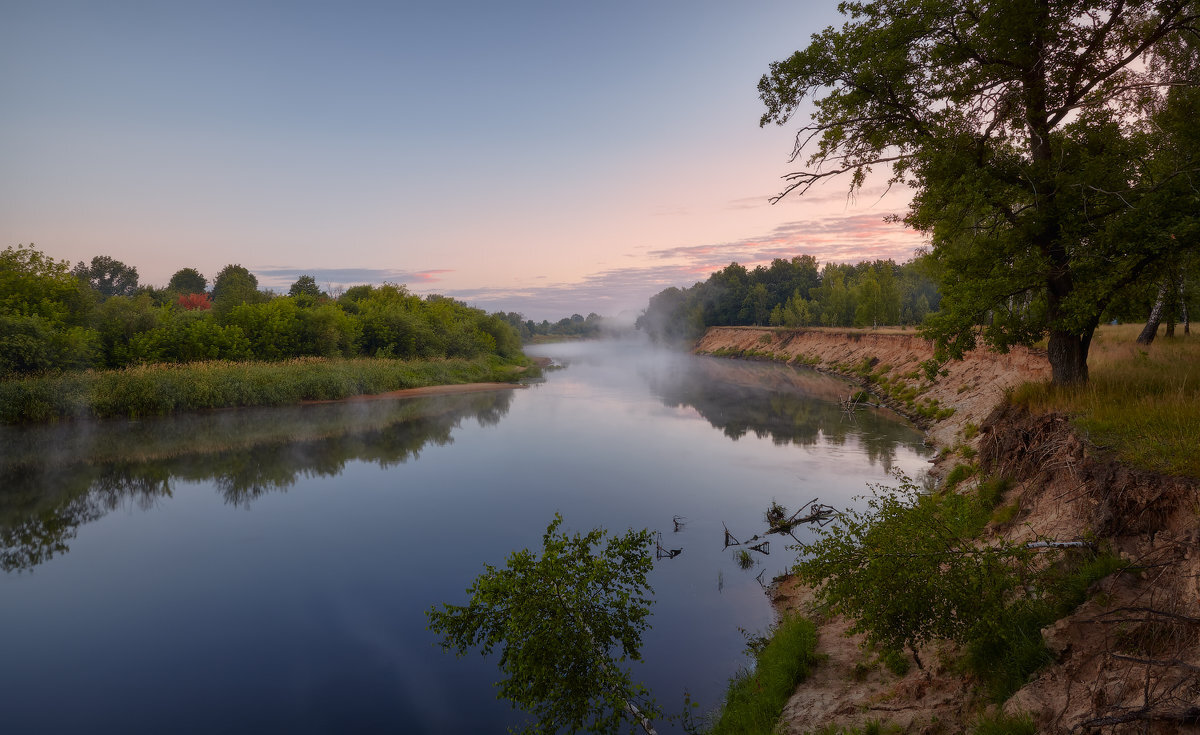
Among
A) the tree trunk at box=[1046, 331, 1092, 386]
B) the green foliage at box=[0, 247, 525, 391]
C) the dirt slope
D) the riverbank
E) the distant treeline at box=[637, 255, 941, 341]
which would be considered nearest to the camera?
the riverbank

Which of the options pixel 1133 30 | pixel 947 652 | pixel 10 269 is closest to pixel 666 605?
pixel 947 652

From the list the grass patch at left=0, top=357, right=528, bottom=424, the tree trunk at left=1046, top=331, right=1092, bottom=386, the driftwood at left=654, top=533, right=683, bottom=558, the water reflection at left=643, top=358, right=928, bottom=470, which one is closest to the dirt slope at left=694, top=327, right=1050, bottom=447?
the tree trunk at left=1046, top=331, right=1092, bottom=386

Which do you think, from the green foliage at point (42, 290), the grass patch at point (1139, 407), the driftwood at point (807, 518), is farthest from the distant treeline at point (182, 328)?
the grass patch at point (1139, 407)

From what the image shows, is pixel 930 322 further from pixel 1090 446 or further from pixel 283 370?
pixel 283 370

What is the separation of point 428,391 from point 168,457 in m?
25.8

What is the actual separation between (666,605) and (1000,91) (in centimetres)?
1336

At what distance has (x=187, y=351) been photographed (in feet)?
139

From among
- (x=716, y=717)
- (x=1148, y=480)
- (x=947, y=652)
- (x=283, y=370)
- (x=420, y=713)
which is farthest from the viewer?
(x=283, y=370)

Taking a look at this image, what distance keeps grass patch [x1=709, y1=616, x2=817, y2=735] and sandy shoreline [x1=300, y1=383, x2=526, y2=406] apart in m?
40.3

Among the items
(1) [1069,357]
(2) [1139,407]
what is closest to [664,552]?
(2) [1139,407]

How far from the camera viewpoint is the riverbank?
5051 mm

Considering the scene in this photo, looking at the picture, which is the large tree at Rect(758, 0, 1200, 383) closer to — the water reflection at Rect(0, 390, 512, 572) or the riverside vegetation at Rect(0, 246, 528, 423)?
the water reflection at Rect(0, 390, 512, 572)

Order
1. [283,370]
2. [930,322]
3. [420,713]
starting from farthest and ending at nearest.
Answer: [283,370] < [930,322] < [420,713]

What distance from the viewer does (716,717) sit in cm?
884
